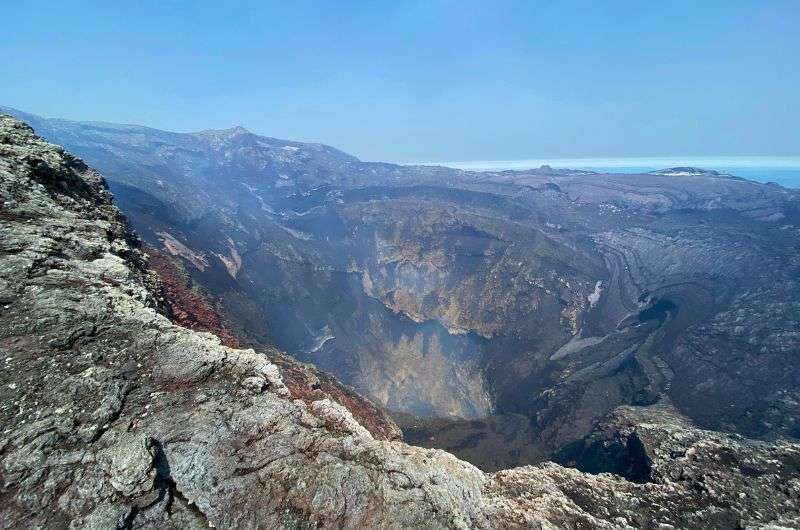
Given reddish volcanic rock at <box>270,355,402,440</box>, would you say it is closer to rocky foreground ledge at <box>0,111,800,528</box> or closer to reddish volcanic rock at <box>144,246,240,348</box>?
rocky foreground ledge at <box>0,111,800,528</box>

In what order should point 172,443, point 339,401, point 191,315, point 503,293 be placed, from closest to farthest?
1. point 172,443
2. point 191,315
3. point 339,401
4. point 503,293

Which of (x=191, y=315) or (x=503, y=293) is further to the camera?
(x=503, y=293)

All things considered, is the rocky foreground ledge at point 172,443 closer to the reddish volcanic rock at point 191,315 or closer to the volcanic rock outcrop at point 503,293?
the reddish volcanic rock at point 191,315

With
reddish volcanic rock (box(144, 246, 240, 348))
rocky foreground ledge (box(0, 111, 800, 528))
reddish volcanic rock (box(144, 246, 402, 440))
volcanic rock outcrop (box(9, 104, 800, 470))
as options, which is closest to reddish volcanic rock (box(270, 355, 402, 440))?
reddish volcanic rock (box(144, 246, 402, 440))

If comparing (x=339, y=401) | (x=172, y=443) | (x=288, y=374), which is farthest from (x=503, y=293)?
(x=172, y=443)

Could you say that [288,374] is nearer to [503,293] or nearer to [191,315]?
[191,315]

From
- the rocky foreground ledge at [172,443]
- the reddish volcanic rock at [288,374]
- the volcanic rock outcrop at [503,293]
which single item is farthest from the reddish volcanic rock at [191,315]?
the rocky foreground ledge at [172,443]

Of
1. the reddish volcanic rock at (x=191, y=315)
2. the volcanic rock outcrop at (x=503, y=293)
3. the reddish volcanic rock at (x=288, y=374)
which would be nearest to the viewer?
the reddish volcanic rock at (x=288, y=374)

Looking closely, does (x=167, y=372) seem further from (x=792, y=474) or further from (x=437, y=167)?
(x=437, y=167)

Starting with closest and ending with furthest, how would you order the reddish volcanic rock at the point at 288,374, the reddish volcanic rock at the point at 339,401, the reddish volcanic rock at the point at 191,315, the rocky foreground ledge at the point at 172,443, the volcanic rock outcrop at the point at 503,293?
the rocky foreground ledge at the point at 172,443 → the reddish volcanic rock at the point at 339,401 → the reddish volcanic rock at the point at 288,374 → the reddish volcanic rock at the point at 191,315 → the volcanic rock outcrop at the point at 503,293
